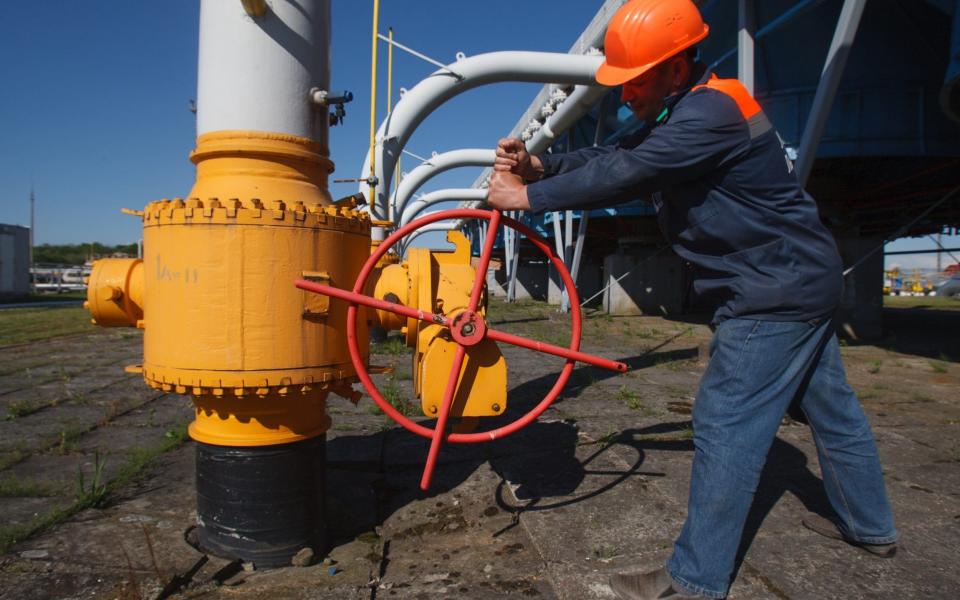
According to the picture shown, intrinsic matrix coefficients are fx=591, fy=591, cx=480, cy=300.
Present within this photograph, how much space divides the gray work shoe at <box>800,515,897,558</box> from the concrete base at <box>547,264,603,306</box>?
16031 mm

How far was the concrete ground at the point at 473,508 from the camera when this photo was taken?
1.65 m

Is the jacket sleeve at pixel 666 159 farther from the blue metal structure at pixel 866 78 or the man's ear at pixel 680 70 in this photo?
the blue metal structure at pixel 866 78

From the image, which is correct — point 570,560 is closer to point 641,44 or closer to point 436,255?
point 436,255

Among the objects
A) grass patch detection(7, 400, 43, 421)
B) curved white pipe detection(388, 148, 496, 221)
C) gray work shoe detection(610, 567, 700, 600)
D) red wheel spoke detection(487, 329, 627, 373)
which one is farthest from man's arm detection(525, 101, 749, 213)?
curved white pipe detection(388, 148, 496, 221)

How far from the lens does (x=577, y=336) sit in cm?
178

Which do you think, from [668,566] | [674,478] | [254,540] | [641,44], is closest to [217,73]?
[641,44]

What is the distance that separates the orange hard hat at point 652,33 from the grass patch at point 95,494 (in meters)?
2.23

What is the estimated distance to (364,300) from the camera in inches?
65.3

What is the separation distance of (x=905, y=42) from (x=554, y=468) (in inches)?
255

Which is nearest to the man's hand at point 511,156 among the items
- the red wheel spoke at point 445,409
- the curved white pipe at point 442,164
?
the red wheel spoke at point 445,409

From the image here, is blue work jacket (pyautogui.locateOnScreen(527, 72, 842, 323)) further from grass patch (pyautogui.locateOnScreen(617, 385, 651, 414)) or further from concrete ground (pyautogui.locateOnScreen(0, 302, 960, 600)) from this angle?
grass patch (pyautogui.locateOnScreen(617, 385, 651, 414))

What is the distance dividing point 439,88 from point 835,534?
238 inches

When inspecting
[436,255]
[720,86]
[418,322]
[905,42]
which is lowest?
[418,322]

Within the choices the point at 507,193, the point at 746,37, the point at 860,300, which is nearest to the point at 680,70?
the point at 507,193
